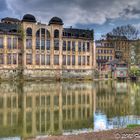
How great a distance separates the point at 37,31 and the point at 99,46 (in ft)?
152

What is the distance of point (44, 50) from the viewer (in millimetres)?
82250

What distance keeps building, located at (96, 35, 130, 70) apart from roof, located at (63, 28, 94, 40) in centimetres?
2769

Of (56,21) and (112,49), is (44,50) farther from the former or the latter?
(112,49)

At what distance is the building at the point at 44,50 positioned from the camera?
7800 centimetres

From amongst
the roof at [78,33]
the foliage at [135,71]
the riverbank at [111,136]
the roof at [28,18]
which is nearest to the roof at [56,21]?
the roof at [78,33]

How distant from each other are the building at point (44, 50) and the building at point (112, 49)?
99.5 ft

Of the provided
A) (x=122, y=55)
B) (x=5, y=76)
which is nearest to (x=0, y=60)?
(x=5, y=76)

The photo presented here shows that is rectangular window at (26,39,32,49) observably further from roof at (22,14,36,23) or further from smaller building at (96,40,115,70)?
smaller building at (96,40,115,70)

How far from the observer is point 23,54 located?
78938mm

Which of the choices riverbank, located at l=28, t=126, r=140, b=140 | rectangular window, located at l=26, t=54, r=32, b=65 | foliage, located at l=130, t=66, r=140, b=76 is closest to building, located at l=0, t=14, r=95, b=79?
rectangular window, located at l=26, t=54, r=32, b=65

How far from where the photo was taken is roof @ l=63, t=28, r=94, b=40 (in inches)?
3447

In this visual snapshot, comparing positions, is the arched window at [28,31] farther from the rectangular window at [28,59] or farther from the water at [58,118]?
the water at [58,118]

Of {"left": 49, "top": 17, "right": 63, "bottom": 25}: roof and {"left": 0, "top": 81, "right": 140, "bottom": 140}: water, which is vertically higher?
{"left": 49, "top": 17, "right": 63, "bottom": 25}: roof

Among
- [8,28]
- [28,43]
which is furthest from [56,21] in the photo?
[8,28]
